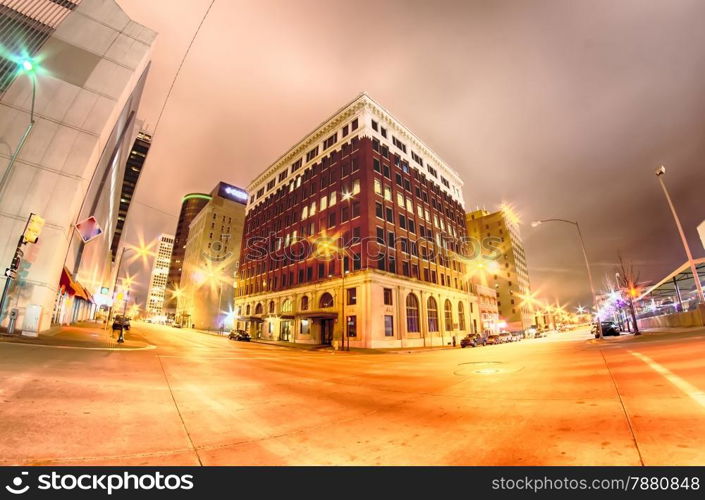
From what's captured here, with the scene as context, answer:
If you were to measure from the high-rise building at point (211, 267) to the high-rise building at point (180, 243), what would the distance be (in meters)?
37.2

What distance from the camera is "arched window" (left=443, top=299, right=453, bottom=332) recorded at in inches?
1845

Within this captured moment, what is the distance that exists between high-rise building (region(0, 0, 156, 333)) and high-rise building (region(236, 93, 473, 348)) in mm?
23912

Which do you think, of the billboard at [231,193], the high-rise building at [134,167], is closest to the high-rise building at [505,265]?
the billboard at [231,193]

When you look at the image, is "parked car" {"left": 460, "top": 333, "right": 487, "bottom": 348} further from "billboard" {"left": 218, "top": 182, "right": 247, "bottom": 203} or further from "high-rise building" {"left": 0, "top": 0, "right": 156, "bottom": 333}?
"billboard" {"left": 218, "top": 182, "right": 247, "bottom": 203}

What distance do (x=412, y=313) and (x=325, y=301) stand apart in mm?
12307

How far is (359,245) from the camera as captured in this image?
1492 inches

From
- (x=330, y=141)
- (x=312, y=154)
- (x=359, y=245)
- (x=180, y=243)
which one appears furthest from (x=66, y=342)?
(x=180, y=243)

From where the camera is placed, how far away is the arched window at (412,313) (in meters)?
39.9

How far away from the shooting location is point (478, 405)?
18.0 ft

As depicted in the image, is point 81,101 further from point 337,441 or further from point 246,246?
point 246,246

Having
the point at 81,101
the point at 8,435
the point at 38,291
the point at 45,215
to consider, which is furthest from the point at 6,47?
the point at 8,435

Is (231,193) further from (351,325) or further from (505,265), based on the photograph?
(505,265)

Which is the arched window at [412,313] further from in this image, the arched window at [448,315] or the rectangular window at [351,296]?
the rectangular window at [351,296]

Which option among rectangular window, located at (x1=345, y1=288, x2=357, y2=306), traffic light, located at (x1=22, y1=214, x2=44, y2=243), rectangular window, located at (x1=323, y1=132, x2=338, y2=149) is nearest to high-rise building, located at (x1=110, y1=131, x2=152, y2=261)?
rectangular window, located at (x1=323, y1=132, x2=338, y2=149)
